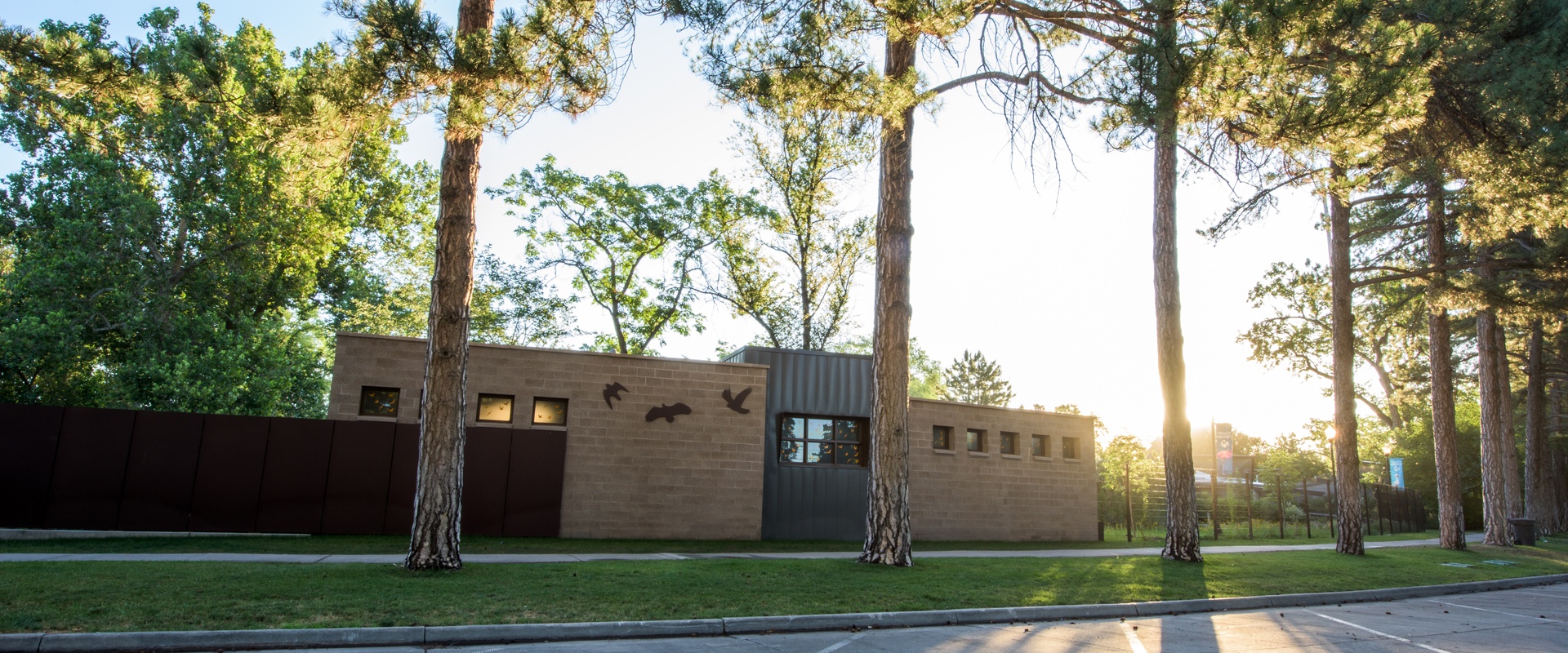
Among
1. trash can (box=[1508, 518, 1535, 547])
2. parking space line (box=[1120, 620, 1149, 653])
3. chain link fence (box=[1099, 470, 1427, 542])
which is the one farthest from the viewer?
chain link fence (box=[1099, 470, 1427, 542])

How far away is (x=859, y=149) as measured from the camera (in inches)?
571

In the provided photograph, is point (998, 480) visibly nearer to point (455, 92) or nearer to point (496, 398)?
point (496, 398)

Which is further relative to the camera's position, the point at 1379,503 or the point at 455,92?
the point at 1379,503

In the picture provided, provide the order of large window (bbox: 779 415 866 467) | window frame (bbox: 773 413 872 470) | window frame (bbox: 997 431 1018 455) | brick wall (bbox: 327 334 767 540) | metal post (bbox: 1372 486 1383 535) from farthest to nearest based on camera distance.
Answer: metal post (bbox: 1372 486 1383 535) < window frame (bbox: 997 431 1018 455) < large window (bbox: 779 415 866 467) < window frame (bbox: 773 413 872 470) < brick wall (bbox: 327 334 767 540)

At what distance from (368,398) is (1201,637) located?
46.6 feet

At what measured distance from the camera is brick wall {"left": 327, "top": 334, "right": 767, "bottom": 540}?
51.5 ft

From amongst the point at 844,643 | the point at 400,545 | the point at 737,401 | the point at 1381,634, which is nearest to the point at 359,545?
the point at 400,545

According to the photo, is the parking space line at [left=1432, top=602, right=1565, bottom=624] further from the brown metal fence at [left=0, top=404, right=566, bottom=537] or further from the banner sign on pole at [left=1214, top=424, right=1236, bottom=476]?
the banner sign on pole at [left=1214, top=424, right=1236, bottom=476]

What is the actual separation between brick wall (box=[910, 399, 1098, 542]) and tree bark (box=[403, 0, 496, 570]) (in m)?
12.4

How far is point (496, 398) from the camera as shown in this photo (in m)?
16.5

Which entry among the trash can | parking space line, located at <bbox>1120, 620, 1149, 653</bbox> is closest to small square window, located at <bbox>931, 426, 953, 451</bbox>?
parking space line, located at <bbox>1120, 620, 1149, 653</bbox>

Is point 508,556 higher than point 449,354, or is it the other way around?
point 449,354

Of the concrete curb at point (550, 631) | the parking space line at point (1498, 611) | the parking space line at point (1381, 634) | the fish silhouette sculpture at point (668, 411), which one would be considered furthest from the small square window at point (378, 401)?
the parking space line at point (1498, 611)

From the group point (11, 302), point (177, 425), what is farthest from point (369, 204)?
point (177, 425)
